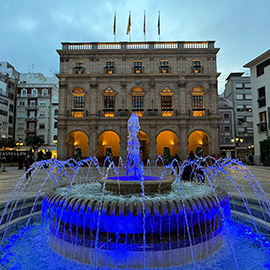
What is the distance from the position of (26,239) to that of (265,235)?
5.45 metres

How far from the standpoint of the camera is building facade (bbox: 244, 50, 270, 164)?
1064 inches

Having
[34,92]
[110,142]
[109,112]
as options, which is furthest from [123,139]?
[34,92]

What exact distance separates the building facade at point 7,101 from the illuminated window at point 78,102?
22371mm

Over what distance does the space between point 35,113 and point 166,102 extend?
32.1m

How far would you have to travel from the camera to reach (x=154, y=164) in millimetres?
25172

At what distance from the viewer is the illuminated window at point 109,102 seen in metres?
26.9

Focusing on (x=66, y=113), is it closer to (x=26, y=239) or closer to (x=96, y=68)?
(x=96, y=68)

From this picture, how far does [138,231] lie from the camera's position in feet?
11.4

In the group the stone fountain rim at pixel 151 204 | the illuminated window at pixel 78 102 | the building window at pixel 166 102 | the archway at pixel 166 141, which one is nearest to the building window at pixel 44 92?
the illuminated window at pixel 78 102

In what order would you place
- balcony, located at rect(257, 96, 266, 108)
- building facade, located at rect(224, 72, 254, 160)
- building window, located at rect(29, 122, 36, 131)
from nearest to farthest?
balcony, located at rect(257, 96, 266, 108), building facade, located at rect(224, 72, 254, 160), building window, located at rect(29, 122, 36, 131)

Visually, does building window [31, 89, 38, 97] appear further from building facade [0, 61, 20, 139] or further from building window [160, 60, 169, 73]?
building window [160, 60, 169, 73]

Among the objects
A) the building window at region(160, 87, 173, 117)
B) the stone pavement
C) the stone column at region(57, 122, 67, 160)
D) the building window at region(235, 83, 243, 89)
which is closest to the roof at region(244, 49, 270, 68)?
the building window at region(160, 87, 173, 117)

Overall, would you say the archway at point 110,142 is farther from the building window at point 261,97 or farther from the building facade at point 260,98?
the building window at point 261,97

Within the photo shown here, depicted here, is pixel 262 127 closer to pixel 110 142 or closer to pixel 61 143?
pixel 110 142
